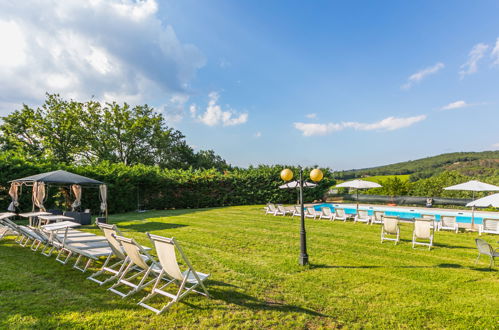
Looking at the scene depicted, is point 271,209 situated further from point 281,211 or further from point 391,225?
point 391,225

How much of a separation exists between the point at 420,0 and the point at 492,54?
16.9ft

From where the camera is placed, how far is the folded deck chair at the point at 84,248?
5.08 meters

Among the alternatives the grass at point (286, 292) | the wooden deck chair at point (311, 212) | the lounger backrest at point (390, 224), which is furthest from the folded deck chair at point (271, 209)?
the grass at point (286, 292)

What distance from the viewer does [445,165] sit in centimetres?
3947

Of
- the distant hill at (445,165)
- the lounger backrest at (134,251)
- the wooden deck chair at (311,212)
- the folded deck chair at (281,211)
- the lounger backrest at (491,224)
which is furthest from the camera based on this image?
the distant hill at (445,165)

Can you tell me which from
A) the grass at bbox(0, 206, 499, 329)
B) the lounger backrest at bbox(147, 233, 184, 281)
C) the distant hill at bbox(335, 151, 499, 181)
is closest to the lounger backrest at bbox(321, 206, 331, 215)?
the grass at bbox(0, 206, 499, 329)

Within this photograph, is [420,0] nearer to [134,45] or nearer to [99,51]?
[134,45]

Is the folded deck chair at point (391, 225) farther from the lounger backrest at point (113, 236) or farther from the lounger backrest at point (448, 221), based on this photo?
the lounger backrest at point (113, 236)

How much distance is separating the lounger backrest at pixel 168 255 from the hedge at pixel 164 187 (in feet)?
44.3

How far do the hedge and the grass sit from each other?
25.1 ft

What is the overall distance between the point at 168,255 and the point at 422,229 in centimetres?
728

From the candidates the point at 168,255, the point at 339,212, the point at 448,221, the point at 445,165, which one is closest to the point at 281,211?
the point at 339,212

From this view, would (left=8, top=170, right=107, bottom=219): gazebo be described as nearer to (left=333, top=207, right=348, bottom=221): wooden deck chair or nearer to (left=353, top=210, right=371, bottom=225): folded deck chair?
(left=333, top=207, right=348, bottom=221): wooden deck chair

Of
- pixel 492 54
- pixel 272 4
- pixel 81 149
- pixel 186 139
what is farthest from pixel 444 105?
pixel 81 149
